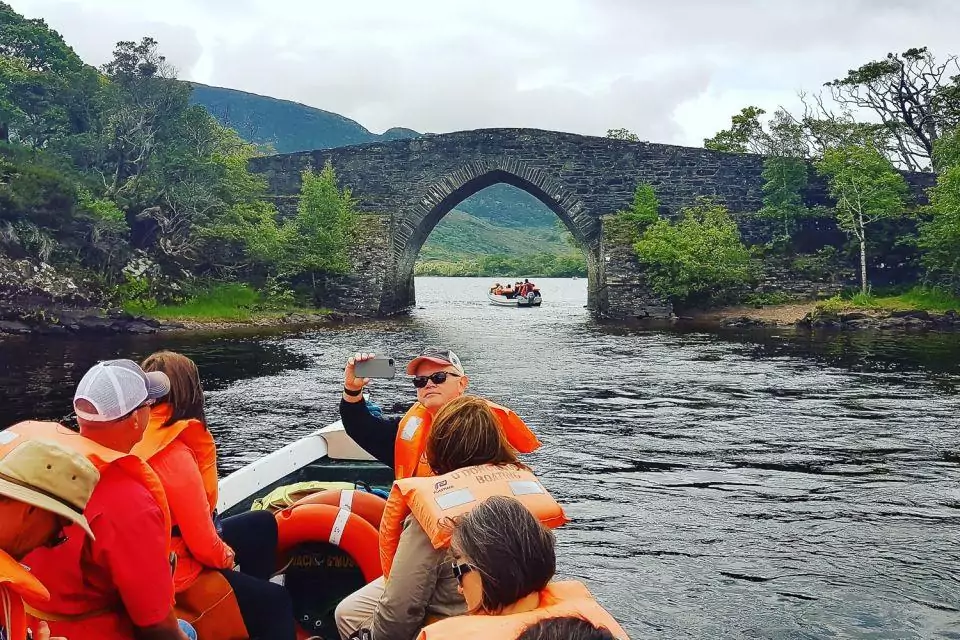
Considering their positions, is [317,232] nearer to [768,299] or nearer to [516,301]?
[516,301]

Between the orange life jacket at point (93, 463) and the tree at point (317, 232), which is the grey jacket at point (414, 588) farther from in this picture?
the tree at point (317, 232)

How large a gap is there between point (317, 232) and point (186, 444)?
31.8 m

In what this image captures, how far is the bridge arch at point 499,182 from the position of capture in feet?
116

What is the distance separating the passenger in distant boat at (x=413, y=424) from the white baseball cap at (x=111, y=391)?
123 cm

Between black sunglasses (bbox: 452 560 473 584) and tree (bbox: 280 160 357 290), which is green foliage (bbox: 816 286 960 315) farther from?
black sunglasses (bbox: 452 560 473 584)

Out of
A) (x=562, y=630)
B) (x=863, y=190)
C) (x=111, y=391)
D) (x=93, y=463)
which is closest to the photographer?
(x=562, y=630)

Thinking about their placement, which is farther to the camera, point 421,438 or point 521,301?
point 521,301

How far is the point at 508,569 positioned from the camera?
2.21m

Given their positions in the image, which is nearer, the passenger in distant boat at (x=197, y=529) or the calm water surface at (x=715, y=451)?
the passenger in distant boat at (x=197, y=529)

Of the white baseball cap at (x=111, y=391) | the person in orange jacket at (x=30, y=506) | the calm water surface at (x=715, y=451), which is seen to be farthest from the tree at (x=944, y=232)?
the person in orange jacket at (x=30, y=506)

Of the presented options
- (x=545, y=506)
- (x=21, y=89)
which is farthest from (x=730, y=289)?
(x=545, y=506)

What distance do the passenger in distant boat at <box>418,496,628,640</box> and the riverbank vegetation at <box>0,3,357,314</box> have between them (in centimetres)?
2844

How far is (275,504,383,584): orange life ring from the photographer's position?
4461mm

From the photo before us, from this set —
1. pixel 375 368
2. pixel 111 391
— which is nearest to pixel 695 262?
pixel 375 368
